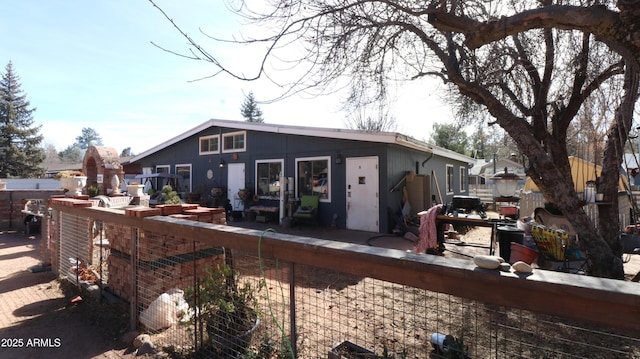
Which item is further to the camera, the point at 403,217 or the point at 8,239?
the point at 403,217

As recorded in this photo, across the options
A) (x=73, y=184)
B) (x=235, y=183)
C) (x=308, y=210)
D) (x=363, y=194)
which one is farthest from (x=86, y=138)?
(x=363, y=194)

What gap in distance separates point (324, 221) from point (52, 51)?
7358 millimetres

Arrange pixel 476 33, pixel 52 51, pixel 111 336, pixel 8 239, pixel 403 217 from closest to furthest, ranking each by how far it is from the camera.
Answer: pixel 111 336
pixel 476 33
pixel 52 51
pixel 8 239
pixel 403 217

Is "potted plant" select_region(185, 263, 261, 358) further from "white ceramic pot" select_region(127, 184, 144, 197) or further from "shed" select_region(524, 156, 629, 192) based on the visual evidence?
"shed" select_region(524, 156, 629, 192)

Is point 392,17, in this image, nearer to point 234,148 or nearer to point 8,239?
point 234,148

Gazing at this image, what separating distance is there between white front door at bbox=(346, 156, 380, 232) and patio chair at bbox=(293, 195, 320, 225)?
1.02 metres

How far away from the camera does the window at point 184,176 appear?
13578 mm

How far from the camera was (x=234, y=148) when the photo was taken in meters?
12.0

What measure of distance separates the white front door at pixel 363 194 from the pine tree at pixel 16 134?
106ft

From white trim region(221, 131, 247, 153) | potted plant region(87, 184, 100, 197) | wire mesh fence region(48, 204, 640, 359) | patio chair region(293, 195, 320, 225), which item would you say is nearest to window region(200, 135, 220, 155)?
white trim region(221, 131, 247, 153)

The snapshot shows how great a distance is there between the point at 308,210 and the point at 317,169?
1374mm

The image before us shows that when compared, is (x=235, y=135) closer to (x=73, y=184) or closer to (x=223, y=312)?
(x=73, y=184)

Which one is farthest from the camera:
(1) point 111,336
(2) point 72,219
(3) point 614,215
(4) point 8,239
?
(4) point 8,239

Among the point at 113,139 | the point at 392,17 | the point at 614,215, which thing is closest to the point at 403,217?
the point at 614,215
